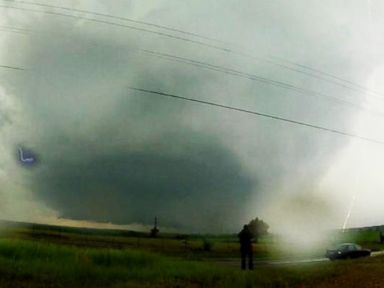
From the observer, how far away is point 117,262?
7.88 m

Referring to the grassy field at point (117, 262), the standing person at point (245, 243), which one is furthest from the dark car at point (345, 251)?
the standing person at point (245, 243)

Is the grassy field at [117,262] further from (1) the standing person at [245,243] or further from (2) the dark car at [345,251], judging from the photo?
(2) the dark car at [345,251]

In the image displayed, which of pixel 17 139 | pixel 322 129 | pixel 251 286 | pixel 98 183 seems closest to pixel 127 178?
pixel 98 183

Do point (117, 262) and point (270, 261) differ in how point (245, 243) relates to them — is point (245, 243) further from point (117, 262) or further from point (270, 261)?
point (117, 262)

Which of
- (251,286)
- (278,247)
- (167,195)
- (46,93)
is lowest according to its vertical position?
(251,286)

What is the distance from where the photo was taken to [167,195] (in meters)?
8.09

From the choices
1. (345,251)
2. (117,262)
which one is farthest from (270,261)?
(117,262)

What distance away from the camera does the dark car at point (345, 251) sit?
29.4ft

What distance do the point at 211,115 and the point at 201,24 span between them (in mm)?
1377

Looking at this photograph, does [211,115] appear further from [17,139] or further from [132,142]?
[17,139]

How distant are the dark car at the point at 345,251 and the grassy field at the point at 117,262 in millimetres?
652

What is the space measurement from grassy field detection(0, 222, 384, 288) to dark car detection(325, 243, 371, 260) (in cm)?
65

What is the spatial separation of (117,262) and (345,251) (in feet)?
11.0

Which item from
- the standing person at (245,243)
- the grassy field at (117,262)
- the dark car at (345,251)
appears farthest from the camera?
the dark car at (345,251)
